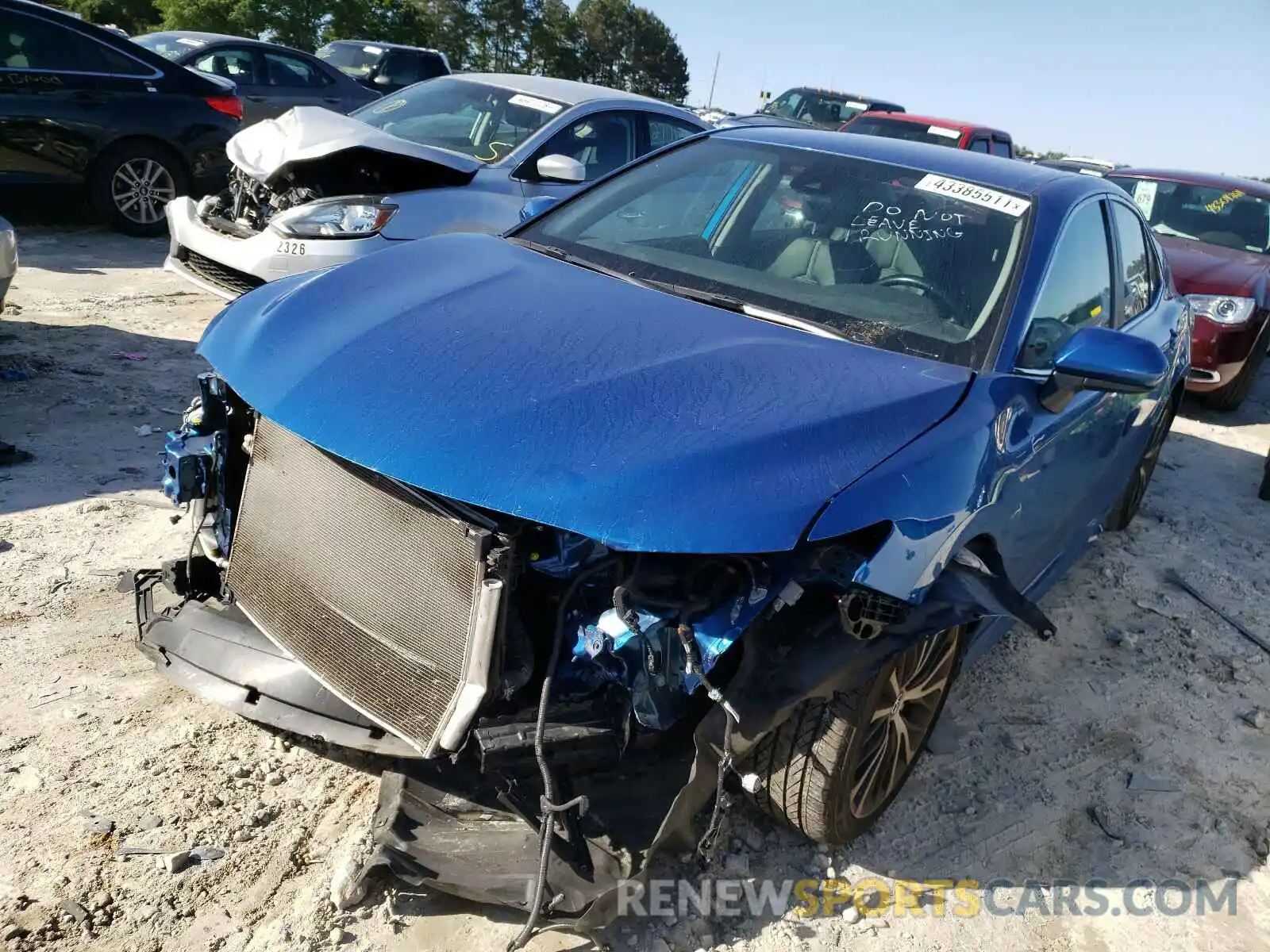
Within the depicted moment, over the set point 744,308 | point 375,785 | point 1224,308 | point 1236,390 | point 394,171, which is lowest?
point 375,785

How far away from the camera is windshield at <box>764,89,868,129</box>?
14.6m

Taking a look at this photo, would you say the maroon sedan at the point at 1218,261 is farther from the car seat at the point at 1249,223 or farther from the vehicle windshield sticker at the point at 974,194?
the vehicle windshield sticker at the point at 974,194

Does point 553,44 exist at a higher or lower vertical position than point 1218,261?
higher

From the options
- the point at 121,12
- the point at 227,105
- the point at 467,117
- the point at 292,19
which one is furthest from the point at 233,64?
the point at 121,12

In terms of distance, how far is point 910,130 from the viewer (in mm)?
11703

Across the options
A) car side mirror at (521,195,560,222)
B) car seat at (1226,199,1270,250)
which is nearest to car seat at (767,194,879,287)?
car side mirror at (521,195,560,222)

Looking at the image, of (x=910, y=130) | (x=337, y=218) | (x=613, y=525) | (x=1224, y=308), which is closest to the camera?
(x=613, y=525)

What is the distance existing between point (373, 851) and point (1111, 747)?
8.12 feet

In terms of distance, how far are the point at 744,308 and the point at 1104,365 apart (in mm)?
993

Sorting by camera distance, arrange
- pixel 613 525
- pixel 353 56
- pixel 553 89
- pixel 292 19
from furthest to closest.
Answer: pixel 292 19 < pixel 353 56 < pixel 553 89 < pixel 613 525

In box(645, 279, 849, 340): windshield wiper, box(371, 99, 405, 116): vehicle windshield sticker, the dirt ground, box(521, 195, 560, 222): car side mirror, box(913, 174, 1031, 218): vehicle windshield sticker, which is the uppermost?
box(913, 174, 1031, 218): vehicle windshield sticker

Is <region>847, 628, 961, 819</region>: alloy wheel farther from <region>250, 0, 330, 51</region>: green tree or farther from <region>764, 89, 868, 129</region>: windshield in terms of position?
<region>250, 0, 330, 51</region>: green tree

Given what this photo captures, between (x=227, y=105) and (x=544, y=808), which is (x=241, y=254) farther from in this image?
(x=544, y=808)

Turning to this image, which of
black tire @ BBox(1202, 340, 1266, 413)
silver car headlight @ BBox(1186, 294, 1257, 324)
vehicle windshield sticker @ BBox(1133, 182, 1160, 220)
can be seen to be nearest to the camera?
silver car headlight @ BBox(1186, 294, 1257, 324)
